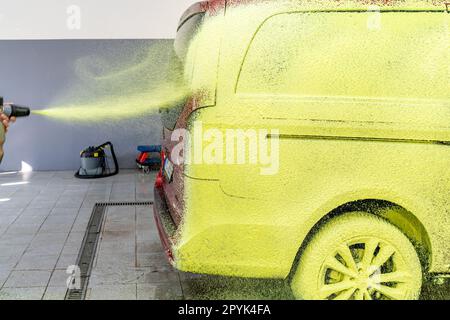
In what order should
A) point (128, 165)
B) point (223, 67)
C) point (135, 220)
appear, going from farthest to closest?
point (128, 165), point (135, 220), point (223, 67)

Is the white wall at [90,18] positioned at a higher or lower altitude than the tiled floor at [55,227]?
higher

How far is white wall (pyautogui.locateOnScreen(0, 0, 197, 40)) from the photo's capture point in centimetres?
731

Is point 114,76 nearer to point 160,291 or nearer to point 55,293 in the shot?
point 55,293

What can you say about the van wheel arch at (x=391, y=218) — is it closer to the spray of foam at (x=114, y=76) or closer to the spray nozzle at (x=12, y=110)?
the spray nozzle at (x=12, y=110)

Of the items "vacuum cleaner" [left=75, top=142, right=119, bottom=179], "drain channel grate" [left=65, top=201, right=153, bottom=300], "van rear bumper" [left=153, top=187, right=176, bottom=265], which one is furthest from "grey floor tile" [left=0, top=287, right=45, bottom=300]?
"vacuum cleaner" [left=75, top=142, right=119, bottom=179]

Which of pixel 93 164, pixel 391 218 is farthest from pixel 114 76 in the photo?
pixel 391 218

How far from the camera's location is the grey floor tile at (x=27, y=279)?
3674 mm

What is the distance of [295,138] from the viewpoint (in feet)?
8.71

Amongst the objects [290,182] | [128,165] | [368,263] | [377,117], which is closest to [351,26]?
[377,117]

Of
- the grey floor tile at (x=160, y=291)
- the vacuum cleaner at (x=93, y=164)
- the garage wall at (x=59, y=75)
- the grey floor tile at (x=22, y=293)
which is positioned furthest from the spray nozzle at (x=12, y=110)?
A: the garage wall at (x=59, y=75)

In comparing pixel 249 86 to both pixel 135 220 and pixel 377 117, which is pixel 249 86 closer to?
pixel 377 117

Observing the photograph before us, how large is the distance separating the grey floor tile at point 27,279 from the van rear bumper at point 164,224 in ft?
3.51

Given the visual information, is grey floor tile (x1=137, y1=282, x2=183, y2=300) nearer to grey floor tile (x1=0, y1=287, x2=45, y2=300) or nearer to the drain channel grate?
the drain channel grate

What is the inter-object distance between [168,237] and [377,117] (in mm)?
1420
